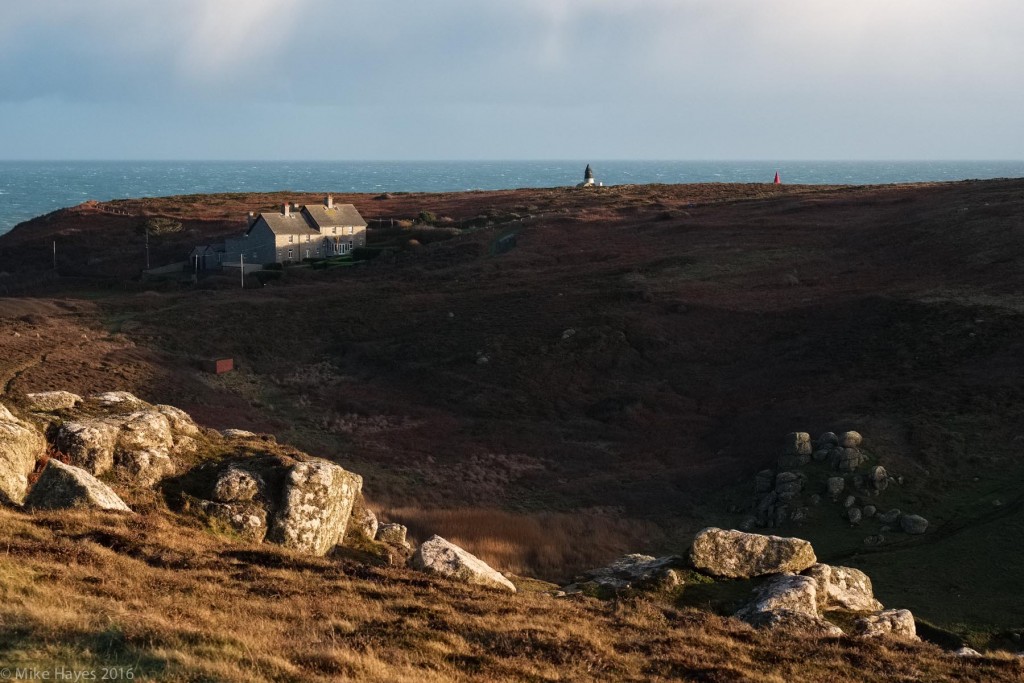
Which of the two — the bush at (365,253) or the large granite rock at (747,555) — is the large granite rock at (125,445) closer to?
the large granite rock at (747,555)

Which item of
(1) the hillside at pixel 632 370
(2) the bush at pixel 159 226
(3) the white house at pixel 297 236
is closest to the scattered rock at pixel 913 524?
(1) the hillside at pixel 632 370

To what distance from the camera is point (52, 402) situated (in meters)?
25.3

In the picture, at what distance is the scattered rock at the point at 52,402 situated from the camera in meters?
24.8

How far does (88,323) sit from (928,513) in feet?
174

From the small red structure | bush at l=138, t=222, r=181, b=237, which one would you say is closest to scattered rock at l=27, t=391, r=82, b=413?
the small red structure

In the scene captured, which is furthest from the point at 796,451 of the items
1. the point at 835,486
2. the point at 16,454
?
the point at 16,454

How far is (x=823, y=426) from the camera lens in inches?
1636

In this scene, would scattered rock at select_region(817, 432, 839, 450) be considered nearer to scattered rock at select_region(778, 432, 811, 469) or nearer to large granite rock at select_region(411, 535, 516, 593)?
scattered rock at select_region(778, 432, 811, 469)

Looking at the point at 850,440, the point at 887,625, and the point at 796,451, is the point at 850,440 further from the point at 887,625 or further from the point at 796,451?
the point at 887,625

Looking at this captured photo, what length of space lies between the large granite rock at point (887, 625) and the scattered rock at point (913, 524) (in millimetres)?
11366

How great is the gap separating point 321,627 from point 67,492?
853 centimetres

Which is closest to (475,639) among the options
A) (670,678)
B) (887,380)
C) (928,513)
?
(670,678)

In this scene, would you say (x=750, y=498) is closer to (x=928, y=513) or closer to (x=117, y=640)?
(x=928, y=513)

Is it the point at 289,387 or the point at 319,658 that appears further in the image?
the point at 289,387
